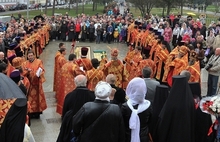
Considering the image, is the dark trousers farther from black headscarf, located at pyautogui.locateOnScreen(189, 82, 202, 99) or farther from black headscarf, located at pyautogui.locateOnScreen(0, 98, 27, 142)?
black headscarf, located at pyautogui.locateOnScreen(0, 98, 27, 142)

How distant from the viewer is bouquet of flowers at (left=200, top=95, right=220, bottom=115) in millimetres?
5629

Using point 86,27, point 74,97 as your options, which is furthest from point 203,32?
point 74,97

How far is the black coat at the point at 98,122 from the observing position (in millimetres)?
5008

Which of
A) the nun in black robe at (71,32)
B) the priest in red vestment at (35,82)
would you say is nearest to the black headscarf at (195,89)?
the priest in red vestment at (35,82)

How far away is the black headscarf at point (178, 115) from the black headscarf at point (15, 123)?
7.85ft

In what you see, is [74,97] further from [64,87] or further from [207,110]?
[64,87]

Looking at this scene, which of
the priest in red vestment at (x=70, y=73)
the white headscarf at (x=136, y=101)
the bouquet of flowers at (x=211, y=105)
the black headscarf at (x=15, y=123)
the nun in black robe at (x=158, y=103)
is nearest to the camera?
the black headscarf at (x=15, y=123)

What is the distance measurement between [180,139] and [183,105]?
0.60m

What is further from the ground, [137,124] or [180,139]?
[137,124]

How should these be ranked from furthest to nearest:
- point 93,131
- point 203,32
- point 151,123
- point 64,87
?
point 203,32 → point 64,87 → point 151,123 → point 93,131

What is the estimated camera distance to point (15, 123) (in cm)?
455

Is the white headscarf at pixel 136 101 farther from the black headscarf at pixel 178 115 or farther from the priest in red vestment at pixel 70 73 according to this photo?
the priest in red vestment at pixel 70 73

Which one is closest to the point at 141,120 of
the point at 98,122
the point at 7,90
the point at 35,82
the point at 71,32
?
the point at 98,122

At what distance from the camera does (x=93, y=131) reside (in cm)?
506
